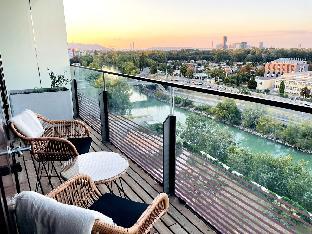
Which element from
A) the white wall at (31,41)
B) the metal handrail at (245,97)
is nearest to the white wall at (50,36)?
the white wall at (31,41)

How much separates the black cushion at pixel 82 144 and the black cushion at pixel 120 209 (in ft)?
3.71

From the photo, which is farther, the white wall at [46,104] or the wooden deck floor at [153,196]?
the white wall at [46,104]

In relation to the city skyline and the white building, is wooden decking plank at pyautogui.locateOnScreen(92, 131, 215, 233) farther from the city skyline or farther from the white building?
the white building

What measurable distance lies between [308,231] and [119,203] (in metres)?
1.24

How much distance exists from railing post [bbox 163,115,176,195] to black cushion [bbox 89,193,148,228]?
98 centimetres

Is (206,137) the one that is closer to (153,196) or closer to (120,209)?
(153,196)

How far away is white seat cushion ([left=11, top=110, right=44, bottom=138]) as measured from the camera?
2779 millimetres

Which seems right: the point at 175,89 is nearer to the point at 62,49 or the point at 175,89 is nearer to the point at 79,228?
the point at 79,228

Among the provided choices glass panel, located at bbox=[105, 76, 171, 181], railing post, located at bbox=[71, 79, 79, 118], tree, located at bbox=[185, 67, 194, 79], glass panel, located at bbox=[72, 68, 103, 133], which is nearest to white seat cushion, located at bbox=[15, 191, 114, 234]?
glass panel, located at bbox=[105, 76, 171, 181]

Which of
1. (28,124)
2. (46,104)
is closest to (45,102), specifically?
(46,104)

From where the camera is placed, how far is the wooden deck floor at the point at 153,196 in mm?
2344

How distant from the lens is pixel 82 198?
1.89m

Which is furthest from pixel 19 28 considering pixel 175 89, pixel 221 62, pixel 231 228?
pixel 221 62

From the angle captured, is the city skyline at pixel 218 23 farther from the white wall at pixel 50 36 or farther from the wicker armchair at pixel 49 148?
the wicker armchair at pixel 49 148
